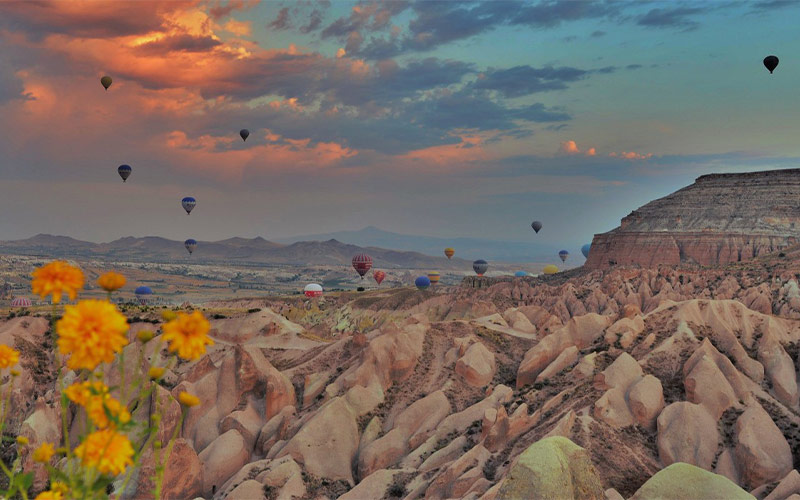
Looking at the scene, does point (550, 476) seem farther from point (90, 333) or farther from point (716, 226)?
point (716, 226)

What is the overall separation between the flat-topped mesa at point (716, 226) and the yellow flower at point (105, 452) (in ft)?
581

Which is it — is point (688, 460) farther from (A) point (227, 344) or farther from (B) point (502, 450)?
(A) point (227, 344)

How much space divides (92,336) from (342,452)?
56010 mm

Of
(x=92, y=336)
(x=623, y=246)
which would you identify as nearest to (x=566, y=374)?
(x=92, y=336)

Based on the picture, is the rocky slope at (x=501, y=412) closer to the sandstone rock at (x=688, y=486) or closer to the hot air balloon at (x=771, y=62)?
the sandstone rock at (x=688, y=486)

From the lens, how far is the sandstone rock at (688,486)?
109 feet

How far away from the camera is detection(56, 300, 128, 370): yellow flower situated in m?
8.32

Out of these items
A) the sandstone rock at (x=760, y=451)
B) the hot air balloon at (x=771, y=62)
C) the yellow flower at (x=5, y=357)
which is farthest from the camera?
the hot air balloon at (x=771, y=62)

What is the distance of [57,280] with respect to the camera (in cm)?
917

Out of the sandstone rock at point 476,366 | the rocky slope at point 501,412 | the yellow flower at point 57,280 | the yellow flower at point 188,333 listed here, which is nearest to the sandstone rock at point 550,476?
the rocky slope at point 501,412

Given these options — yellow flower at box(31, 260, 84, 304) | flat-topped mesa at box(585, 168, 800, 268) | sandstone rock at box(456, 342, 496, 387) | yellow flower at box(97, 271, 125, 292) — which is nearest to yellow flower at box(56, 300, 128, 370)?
yellow flower at box(97, 271, 125, 292)

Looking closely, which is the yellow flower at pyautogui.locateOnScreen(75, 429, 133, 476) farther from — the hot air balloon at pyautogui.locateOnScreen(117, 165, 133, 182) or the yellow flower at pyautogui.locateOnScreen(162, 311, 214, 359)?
the hot air balloon at pyautogui.locateOnScreen(117, 165, 133, 182)

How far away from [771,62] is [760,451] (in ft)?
368

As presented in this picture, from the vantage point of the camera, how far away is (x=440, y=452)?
55844mm
